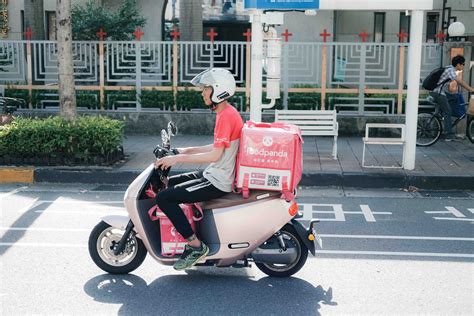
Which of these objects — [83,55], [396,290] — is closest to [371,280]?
[396,290]

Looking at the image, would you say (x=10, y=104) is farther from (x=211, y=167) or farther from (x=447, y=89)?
(x=211, y=167)

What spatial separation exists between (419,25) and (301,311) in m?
6.42

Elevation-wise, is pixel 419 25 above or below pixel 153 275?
above

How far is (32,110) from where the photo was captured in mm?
14562

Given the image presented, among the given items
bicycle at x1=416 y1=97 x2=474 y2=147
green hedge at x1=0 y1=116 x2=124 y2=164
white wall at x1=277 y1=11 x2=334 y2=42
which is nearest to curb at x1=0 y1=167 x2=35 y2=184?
green hedge at x1=0 y1=116 x2=124 y2=164

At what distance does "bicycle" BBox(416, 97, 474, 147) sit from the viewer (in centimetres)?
1285

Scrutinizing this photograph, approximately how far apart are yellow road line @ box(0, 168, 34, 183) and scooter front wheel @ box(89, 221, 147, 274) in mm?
4738

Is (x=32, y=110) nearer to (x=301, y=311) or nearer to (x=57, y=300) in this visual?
(x=57, y=300)

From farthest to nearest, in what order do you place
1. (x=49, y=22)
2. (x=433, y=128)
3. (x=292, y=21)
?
1. (x=49, y=22)
2. (x=292, y=21)
3. (x=433, y=128)

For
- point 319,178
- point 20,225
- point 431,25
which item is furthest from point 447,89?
point 20,225

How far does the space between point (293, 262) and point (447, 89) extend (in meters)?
8.16

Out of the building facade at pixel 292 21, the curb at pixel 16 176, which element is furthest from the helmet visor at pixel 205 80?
the building facade at pixel 292 21

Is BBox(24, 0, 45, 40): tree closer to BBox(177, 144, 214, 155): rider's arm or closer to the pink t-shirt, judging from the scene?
BBox(177, 144, 214, 155): rider's arm

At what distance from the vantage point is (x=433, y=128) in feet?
42.3
